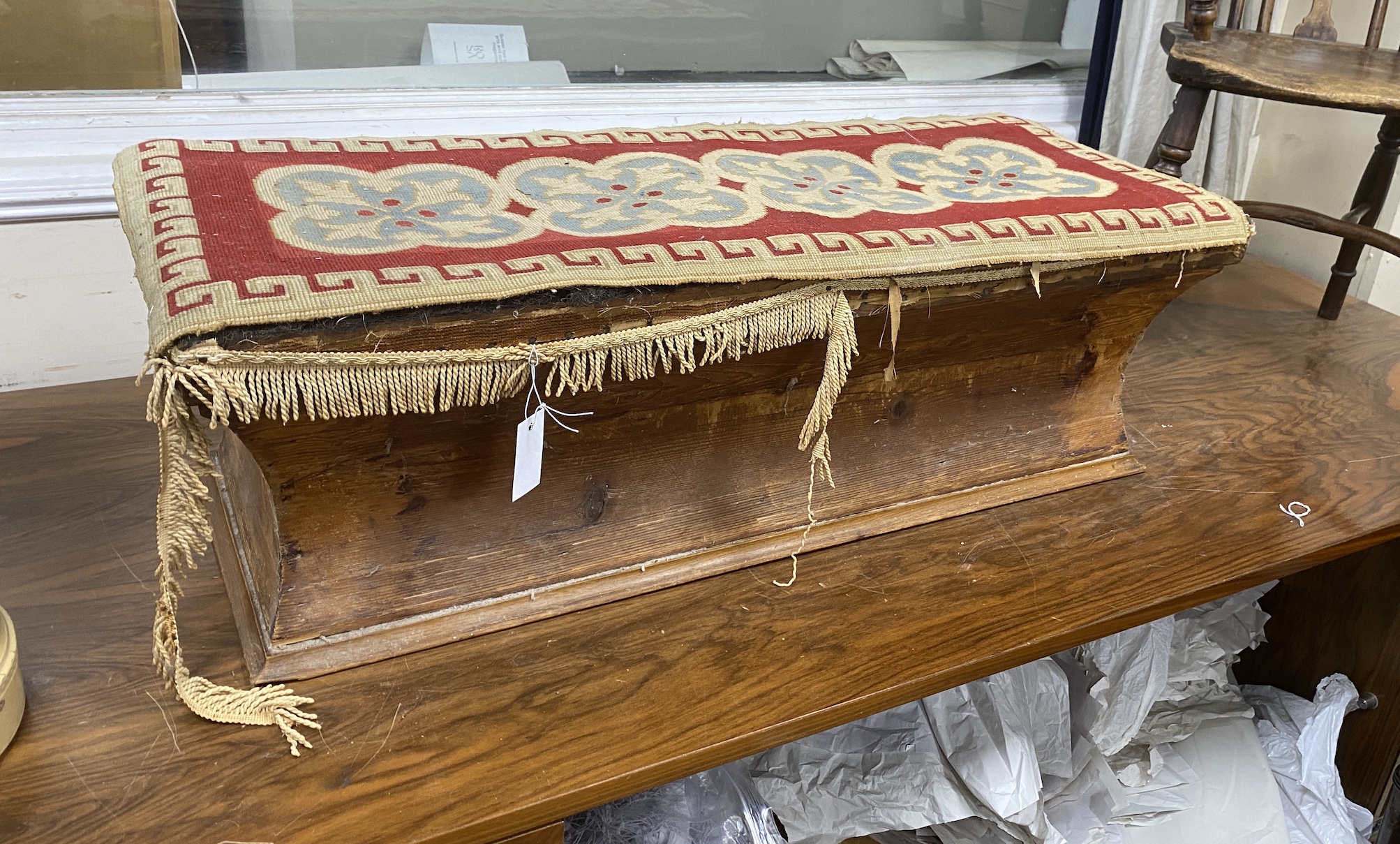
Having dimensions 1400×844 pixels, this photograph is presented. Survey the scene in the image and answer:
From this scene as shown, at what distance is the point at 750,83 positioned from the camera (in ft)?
5.25

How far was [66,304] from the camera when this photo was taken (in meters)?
1.13

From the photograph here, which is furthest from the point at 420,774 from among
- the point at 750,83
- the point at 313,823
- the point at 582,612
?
the point at 750,83

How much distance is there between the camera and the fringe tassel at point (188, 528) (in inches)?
23.5

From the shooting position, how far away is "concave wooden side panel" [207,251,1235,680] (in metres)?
0.72

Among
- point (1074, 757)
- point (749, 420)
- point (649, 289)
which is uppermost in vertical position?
point (649, 289)

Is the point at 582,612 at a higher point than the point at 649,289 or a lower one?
lower

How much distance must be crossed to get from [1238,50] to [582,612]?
1.06 metres

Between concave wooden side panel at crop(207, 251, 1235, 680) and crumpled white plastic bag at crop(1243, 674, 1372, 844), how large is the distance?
418mm

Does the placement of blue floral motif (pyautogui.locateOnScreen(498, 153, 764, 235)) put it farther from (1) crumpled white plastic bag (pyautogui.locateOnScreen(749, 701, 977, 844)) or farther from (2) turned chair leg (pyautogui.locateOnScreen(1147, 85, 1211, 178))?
(2) turned chair leg (pyautogui.locateOnScreen(1147, 85, 1211, 178))

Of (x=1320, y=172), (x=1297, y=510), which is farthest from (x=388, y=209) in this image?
(x=1320, y=172)

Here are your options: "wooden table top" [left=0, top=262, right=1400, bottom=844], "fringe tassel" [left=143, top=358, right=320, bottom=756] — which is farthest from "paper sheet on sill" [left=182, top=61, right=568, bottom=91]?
"fringe tassel" [left=143, top=358, right=320, bottom=756]

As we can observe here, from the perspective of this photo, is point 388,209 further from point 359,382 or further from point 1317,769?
point 1317,769

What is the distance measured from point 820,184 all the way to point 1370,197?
867 millimetres

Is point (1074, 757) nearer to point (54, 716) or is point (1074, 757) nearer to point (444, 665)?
point (444, 665)
